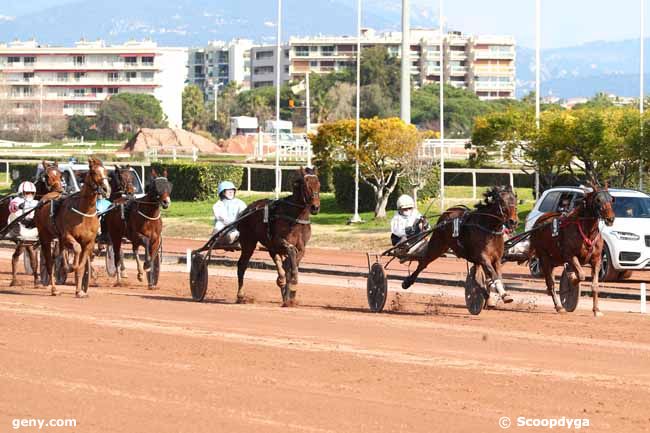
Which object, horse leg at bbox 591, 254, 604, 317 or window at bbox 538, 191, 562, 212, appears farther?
window at bbox 538, 191, 562, 212

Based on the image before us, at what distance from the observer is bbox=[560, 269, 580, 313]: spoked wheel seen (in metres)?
19.6

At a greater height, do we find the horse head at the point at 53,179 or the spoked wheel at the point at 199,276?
the horse head at the point at 53,179

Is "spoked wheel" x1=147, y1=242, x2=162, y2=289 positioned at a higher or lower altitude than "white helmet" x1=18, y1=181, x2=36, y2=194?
lower

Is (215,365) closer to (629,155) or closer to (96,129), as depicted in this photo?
(629,155)

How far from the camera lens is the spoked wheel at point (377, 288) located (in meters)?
19.3

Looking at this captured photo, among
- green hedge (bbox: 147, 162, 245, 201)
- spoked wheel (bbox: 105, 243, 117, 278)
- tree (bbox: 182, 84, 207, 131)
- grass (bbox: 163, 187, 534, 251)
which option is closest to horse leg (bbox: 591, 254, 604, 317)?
spoked wheel (bbox: 105, 243, 117, 278)

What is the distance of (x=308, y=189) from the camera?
19.1 m

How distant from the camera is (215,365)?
13766 mm

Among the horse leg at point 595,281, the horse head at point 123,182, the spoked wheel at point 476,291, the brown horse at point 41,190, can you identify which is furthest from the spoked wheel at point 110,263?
the horse leg at point 595,281

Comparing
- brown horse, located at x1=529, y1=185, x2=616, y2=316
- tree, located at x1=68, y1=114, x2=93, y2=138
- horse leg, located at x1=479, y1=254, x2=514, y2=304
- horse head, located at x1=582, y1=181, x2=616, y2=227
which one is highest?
tree, located at x1=68, y1=114, x2=93, y2=138

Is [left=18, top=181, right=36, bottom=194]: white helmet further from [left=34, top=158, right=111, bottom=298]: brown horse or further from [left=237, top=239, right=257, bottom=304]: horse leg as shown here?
[left=237, top=239, right=257, bottom=304]: horse leg

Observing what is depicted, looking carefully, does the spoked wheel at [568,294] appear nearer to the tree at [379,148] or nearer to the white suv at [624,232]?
the white suv at [624,232]

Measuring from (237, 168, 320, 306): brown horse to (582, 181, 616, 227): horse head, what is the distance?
12.1ft

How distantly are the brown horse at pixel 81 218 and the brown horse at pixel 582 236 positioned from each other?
6.47 metres
